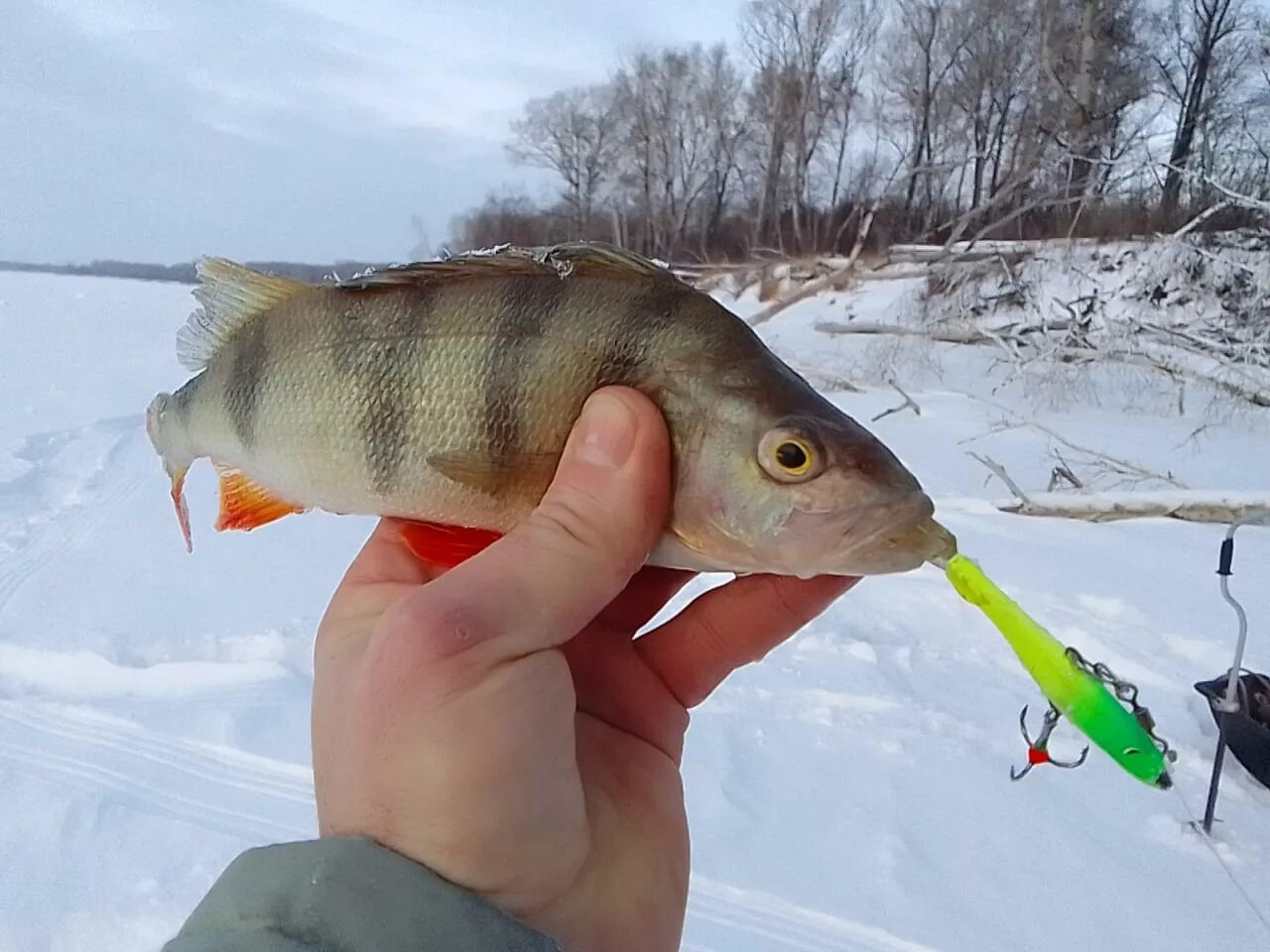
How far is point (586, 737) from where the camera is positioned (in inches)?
65.7

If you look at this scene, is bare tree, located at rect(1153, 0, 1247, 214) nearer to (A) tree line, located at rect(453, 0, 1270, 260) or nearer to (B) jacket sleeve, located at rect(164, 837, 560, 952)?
(A) tree line, located at rect(453, 0, 1270, 260)

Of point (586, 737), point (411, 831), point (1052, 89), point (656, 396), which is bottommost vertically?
point (586, 737)

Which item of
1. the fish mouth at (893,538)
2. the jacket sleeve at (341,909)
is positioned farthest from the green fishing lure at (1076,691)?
the jacket sleeve at (341,909)

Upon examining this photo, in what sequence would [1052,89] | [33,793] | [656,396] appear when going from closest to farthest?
[656,396], [33,793], [1052,89]

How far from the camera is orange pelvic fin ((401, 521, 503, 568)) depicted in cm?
162

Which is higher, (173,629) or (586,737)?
(586,737)

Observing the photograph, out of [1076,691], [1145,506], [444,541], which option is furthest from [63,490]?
[1145,506]

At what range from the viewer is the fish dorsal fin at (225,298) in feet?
5.92

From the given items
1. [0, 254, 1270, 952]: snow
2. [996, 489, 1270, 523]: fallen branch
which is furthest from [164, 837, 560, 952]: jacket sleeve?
[996, 489, 1270, 523]: fallen branch

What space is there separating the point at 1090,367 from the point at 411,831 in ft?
33.3

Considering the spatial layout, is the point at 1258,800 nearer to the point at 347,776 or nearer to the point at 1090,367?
the point at 347,776

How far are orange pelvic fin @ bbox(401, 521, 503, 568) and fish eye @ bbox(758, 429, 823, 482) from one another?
0.57 metres

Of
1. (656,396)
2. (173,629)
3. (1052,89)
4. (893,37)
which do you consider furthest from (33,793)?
(893,37)

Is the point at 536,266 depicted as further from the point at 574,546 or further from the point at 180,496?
the point at 180,496
